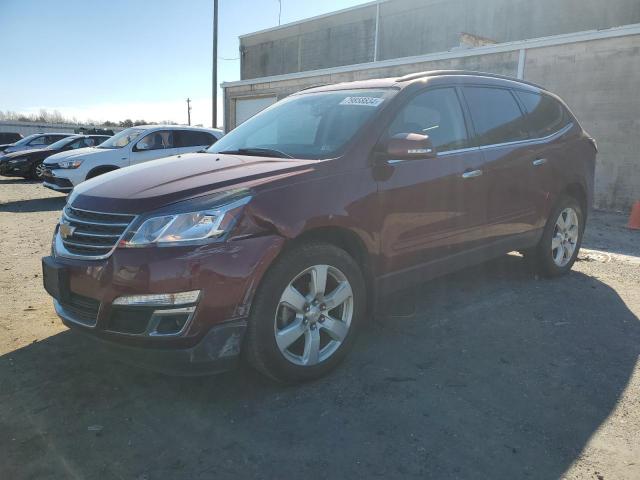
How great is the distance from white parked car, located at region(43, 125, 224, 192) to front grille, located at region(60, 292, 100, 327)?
28.0ft

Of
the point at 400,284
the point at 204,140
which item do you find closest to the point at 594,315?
the point at 400,284

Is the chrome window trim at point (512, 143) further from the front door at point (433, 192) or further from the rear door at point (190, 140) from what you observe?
the rear door at point (190, 140)

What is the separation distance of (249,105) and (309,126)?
16.4 meters

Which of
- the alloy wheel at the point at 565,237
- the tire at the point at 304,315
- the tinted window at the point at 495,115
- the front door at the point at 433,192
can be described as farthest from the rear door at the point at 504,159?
the tire at the point at 304,315

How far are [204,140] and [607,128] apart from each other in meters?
8.67

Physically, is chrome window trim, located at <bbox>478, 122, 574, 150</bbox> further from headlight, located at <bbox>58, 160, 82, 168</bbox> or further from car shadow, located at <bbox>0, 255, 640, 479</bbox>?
headlight, located at <bbox>58, 160, 82, 168</bbox>

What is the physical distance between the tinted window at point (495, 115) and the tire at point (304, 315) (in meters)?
1.85

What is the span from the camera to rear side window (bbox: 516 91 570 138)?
15.6 ft

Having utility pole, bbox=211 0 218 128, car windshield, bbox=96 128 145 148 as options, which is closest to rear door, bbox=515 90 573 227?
car windshield, bbox=96 128 145 148

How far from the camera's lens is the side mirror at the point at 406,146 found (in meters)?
3.16

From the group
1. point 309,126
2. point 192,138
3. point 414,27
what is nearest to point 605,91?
point 309,126

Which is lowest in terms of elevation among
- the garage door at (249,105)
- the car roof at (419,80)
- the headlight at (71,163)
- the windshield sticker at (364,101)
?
the headlight at (71,163)

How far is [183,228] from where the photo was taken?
8.39 ft

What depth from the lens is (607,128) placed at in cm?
997
